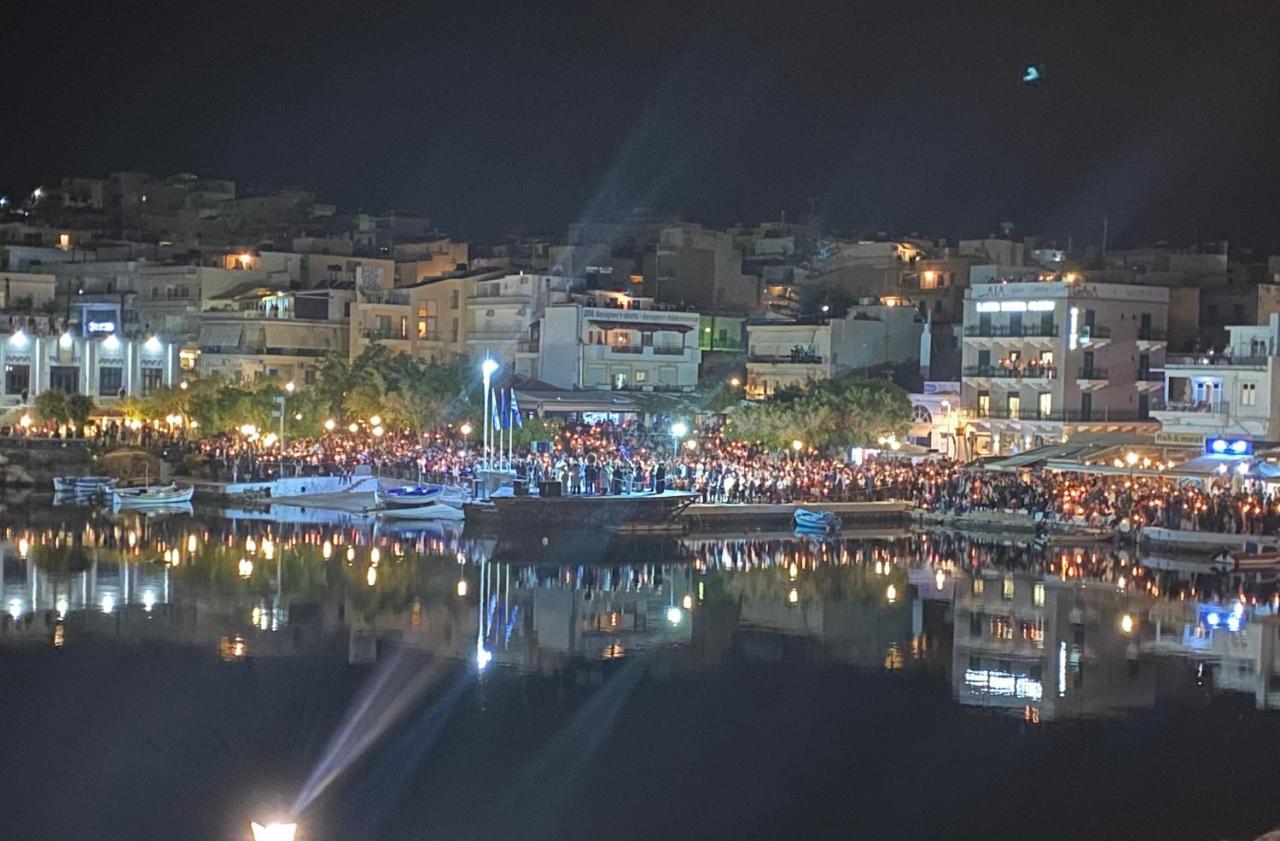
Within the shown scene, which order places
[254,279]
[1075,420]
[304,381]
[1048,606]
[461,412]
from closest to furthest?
[1048,606] < [1075,420] < [461,412] < [304,381] < [254,279]

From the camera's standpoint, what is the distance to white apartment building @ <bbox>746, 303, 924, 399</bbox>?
2376 inches

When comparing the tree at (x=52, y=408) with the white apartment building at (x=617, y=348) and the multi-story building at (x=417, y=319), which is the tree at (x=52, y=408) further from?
the white apartment building at (x=617, y=348)

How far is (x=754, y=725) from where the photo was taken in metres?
25.2

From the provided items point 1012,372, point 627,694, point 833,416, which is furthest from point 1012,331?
point 627,694

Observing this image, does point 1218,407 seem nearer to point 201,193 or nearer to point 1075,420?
point 1075,420

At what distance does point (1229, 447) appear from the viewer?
4362cm

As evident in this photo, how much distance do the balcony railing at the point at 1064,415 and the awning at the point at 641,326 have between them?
40.5 ft

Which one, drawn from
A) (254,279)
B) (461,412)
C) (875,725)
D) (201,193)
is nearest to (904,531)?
(461,412)

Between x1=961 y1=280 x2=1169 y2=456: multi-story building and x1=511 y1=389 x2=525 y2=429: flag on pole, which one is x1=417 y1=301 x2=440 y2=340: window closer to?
x1=511 y1=389 x2=525 y2=429: flag on pole

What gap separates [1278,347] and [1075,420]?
23.1ft

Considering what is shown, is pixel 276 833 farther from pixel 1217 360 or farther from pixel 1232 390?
pixel 1217 360

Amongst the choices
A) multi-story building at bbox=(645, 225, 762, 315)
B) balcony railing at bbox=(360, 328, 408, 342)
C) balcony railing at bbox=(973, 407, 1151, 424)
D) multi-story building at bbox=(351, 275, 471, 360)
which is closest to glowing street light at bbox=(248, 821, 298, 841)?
balcony railing at bbox=(973, 407, 1151, 424)

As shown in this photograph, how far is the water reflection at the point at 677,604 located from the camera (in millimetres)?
29219

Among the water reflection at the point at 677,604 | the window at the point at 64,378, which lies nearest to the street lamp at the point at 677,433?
the water reflection at the point at 677,604
